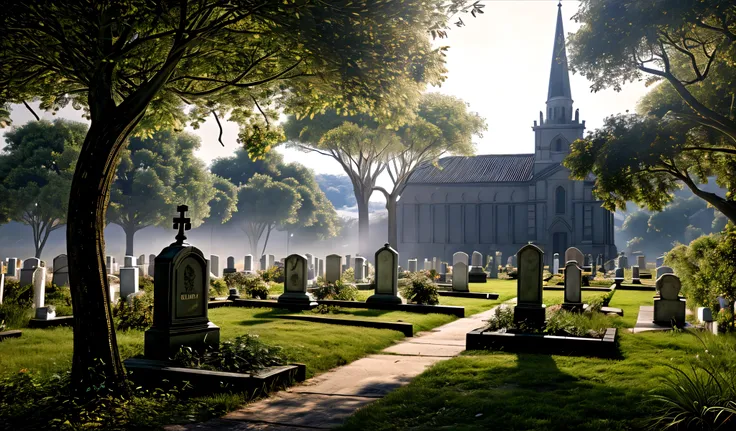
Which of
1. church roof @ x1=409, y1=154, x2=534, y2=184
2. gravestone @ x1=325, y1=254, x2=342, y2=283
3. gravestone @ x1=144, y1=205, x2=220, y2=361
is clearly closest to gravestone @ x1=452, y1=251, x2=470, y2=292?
gravestone @ x1=325, y1=254, x2=342, y2=283

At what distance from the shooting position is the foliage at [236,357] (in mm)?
8523

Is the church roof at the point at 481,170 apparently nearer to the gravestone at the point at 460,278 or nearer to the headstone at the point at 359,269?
the headstone at the point at 359,269

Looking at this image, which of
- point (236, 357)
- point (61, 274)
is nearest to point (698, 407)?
point (236, 357)

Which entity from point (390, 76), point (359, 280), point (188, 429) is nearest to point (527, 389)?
point (188, 429)

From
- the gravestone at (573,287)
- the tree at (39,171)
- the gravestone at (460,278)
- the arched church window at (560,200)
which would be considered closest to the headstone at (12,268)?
the tree at (39,171)

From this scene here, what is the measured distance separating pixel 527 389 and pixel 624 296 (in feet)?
57.4

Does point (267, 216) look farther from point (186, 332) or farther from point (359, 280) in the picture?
point (186, 332)

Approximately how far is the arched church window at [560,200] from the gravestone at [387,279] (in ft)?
158

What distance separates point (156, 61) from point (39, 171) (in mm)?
38524

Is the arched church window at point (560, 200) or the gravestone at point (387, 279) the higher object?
the arched church window at point (560, 200)

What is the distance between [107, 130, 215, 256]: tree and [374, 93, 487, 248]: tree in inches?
705

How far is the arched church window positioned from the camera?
62.5 meters

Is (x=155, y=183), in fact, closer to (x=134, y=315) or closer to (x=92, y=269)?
(x=134, y=315)

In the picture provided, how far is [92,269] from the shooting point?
755 centimetres
